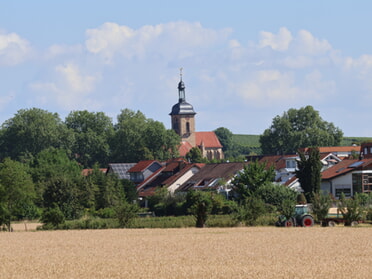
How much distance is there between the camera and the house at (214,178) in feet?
330

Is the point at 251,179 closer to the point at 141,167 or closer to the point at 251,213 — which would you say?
the point at 251,213

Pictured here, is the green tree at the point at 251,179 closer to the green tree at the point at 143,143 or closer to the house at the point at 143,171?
the house at the point at 143,171

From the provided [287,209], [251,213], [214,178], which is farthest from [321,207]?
[214,178]

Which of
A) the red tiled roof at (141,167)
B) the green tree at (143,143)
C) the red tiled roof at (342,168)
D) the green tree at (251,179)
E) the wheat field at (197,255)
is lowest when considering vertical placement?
the wheat field at (197,255)

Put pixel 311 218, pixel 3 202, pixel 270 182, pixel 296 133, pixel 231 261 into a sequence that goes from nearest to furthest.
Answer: pixel 231 261 < pixel 311 218 < pixel 3 202 < pixel 270 182 < pixel 296 133

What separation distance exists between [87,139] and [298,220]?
406 ft

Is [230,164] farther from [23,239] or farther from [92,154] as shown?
[92,154]

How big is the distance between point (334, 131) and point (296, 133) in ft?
40.7

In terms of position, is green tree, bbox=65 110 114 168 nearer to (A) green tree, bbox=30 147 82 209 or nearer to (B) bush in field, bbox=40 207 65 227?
(A) green tree, bbox=30 147 82 209

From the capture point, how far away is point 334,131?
605 feet

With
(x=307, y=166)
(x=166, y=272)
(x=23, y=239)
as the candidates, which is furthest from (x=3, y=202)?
(x=166, y=272)

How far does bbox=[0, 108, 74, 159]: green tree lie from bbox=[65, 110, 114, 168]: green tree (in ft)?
9.67

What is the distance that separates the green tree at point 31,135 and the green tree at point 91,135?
2949 millimetres

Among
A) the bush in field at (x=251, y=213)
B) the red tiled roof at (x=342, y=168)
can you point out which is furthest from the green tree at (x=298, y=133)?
the bush in field at (x=251, y=213)
